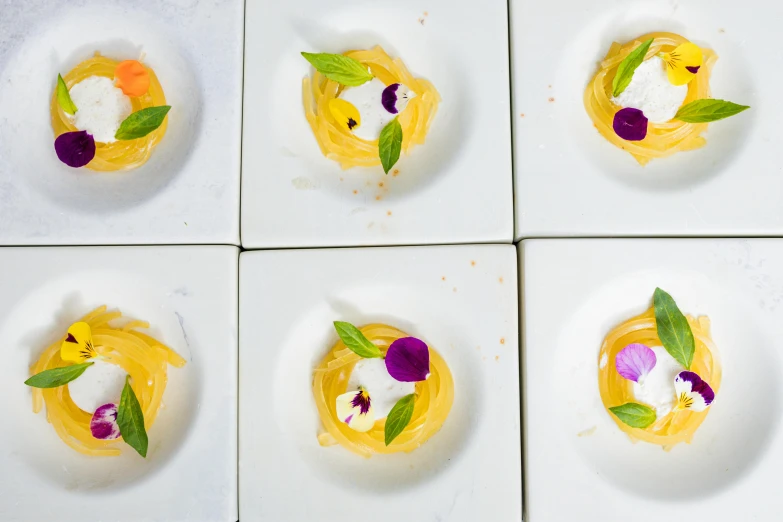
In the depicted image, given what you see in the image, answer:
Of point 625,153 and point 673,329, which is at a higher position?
point 625,153

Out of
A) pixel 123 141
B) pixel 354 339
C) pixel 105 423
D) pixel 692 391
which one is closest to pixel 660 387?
pixel 692 391

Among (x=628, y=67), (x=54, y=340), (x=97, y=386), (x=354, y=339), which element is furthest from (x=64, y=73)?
(x=628, y=67)

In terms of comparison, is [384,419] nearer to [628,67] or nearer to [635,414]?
[635,414]

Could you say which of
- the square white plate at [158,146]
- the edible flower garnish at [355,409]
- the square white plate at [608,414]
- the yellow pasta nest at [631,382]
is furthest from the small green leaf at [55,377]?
the yellow pasta nest at [631,382]

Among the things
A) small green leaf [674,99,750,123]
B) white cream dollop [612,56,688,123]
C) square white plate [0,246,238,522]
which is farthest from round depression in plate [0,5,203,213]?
small green leaf [674,99,750,123]

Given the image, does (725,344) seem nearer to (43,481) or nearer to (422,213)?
(422,213)

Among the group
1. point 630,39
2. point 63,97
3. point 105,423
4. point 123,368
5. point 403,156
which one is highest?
point 630,39

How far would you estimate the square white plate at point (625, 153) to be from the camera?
1277 millimetres

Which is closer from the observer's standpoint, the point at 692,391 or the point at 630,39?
the point at 692,391

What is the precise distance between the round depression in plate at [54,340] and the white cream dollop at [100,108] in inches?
12.0

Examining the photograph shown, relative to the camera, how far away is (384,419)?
1288 millimetres

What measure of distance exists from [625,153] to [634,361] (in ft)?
1.41

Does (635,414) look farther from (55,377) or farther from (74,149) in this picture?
(74,149)

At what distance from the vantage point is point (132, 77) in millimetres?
1332
